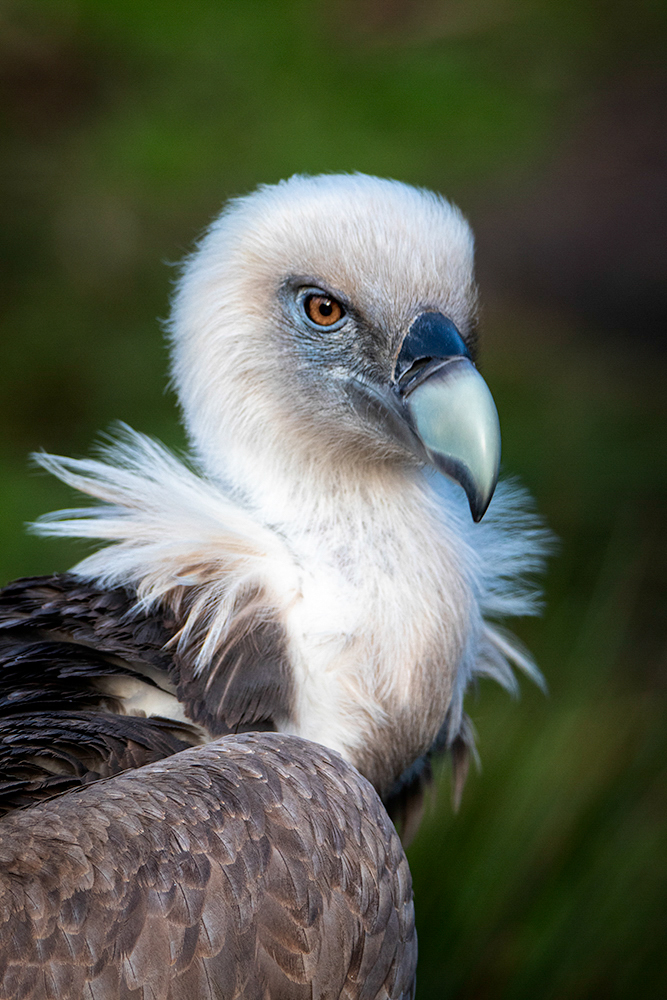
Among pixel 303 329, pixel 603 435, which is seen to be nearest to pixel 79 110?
pixel 603 435

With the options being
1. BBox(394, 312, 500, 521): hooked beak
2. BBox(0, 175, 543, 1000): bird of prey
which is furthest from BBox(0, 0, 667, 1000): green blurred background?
BBox(394, 312, 500, 521): hooked beak

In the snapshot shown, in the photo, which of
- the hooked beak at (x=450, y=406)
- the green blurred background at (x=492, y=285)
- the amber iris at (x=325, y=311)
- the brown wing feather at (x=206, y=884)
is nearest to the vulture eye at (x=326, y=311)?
the amber iris at (x=325, y=311)

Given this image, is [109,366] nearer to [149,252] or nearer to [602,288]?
[149,252]

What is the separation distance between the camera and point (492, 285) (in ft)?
28.4

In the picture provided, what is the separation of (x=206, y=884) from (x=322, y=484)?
0.85 metres

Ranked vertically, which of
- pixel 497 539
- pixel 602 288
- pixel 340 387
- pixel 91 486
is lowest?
pixel 91 486

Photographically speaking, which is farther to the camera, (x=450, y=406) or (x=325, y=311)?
(x=325, y=311)

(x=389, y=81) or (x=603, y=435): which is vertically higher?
(x=389, y=81)

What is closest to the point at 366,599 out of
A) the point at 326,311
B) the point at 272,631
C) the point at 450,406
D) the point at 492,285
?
the point at 272,631

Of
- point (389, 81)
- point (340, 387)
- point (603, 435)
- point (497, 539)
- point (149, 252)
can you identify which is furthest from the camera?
point (389, 81)

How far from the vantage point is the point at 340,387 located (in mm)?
2236

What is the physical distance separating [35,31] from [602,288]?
5.87 meters

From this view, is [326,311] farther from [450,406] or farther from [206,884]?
[206,884]

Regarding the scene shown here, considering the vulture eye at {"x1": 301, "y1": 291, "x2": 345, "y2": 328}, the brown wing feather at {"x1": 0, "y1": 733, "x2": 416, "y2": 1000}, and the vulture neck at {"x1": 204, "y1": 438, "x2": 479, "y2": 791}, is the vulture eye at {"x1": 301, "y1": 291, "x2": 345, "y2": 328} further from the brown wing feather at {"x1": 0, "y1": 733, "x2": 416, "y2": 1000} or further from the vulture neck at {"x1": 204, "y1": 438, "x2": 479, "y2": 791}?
the brown wing feather at {"x1": 0, "y1": 733, "x2": 416, "y2": 1000}
